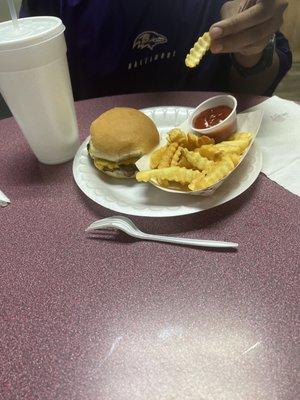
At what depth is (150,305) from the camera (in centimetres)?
66

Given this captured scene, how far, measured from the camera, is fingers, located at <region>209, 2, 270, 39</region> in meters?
0.98

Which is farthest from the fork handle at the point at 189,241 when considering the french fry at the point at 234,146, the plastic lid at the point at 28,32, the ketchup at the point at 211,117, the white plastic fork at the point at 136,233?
the plastic lid at the point at 28,32

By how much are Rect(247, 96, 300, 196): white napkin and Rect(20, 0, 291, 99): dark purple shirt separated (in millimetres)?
387

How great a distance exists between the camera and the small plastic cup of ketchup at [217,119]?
3.16 feet

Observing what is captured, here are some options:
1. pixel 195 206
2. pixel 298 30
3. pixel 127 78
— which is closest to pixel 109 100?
pixel 127 78

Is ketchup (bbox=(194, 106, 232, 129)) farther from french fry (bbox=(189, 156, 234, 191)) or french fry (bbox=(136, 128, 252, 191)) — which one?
french fry (bbox=(189, 156, 234, 191))

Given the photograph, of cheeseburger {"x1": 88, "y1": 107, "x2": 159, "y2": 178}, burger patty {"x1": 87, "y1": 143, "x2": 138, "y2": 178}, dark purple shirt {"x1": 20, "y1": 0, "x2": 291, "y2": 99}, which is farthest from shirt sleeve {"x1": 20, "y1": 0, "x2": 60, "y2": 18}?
burger patty {"x1": 87, "y1": 143, "x2": 138, "y2": 178}

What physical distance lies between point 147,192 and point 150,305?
13.7 inches

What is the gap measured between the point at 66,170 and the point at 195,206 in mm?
413

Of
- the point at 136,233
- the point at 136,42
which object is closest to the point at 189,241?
the point at 136,233

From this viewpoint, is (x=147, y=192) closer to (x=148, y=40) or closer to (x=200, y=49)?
(x=200, y=49)

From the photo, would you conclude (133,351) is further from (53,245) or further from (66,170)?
(66,170)

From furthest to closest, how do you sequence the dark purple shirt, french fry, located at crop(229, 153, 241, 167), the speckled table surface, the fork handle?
the dark purple shirt, french fry, located at crop(229, 153, 241, 167), the fork handle, the speckled table surface

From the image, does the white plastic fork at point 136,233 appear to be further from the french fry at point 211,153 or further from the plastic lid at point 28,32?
the plastic lid at point 28,32
